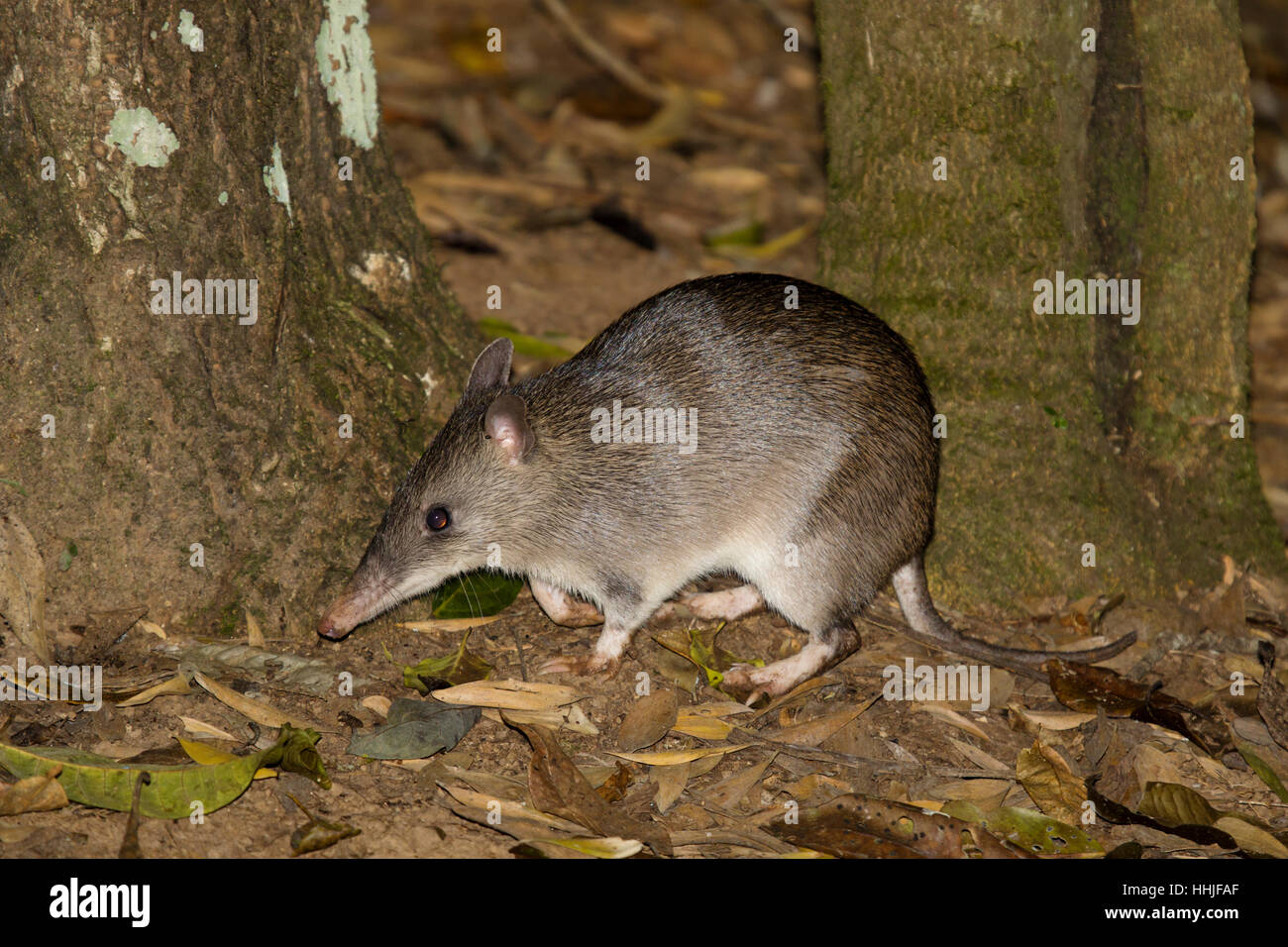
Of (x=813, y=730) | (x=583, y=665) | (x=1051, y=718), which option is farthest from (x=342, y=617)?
(x=1051, y=718)

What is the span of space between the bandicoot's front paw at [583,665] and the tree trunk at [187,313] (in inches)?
35.8

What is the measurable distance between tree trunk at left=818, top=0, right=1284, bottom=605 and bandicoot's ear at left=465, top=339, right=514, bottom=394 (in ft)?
5.45

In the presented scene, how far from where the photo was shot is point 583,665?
5.05 meters

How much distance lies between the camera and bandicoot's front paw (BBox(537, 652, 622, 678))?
5.03m

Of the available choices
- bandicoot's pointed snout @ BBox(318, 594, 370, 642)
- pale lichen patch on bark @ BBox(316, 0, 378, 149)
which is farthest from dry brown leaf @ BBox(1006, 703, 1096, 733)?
pale lichen patch on bark @ BBox(316, 0, 378, 149)

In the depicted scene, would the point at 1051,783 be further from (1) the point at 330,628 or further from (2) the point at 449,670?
(1) the point at 330,628

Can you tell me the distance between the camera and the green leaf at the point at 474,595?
535cm

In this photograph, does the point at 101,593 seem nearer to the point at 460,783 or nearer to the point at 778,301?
the point at 460,783

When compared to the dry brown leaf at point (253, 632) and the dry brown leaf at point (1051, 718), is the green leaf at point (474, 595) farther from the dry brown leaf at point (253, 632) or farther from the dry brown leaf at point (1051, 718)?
the dry brown leaf at point (1051, 718)

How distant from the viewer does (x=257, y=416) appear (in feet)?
15.6

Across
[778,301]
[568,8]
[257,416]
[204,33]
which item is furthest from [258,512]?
[568,8]

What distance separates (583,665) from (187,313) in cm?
197

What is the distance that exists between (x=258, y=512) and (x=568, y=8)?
8.82 meters

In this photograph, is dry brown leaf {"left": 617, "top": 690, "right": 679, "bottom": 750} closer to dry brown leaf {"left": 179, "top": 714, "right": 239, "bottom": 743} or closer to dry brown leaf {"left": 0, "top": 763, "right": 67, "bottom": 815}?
dry brown leaf {"left": 179, "top": 714, "right": 239, "bottom": 743}
